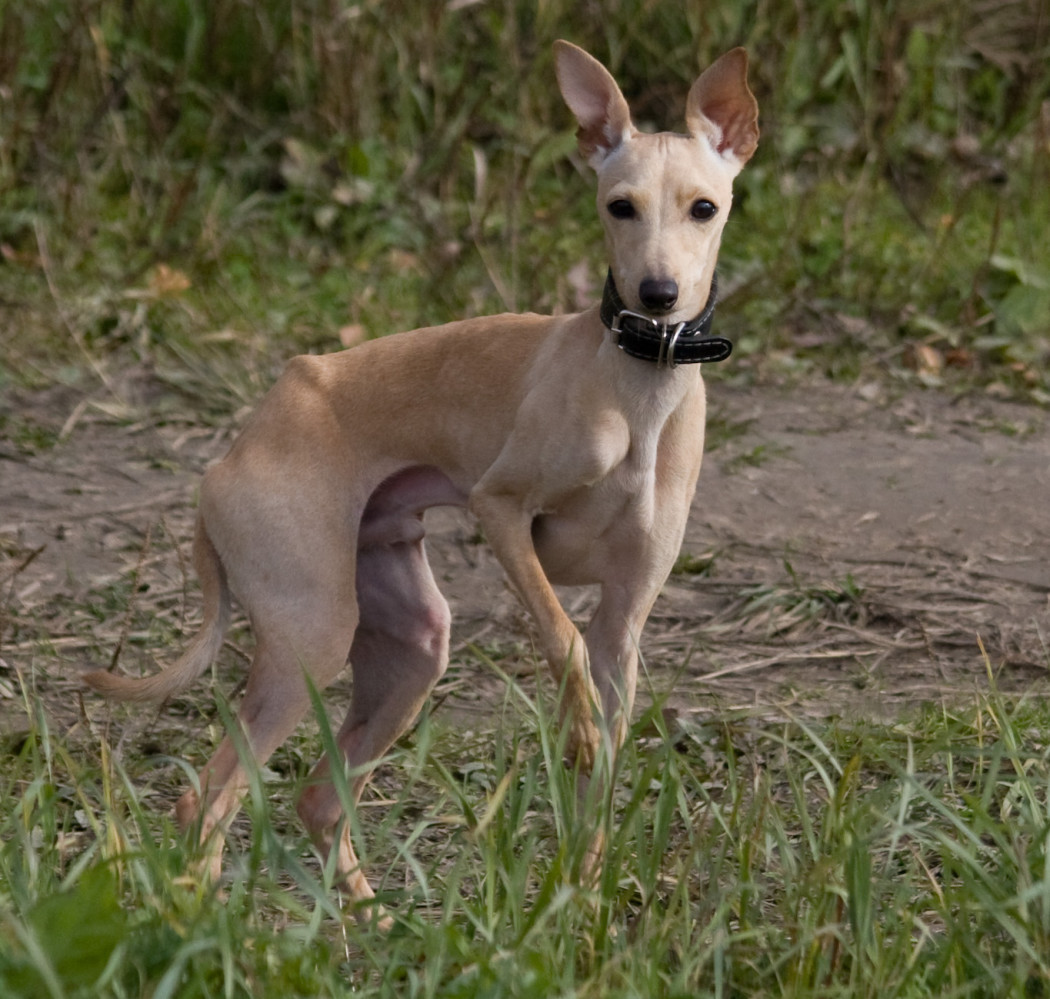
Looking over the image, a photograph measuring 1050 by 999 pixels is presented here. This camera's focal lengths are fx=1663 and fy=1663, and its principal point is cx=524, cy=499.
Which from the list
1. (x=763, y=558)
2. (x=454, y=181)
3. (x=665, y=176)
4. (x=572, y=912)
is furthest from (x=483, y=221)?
(x=572, y=912)

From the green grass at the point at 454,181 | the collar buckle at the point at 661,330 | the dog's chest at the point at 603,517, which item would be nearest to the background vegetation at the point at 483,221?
the green grass at the point at 454,181

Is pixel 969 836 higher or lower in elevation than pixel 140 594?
higher

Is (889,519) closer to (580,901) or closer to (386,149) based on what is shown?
(580,901)

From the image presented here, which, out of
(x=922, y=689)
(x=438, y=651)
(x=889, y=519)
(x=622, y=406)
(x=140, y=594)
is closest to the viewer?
(x=622, y=406)

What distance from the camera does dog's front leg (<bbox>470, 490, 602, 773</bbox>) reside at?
3096 millimetres

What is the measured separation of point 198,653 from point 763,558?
2200mm

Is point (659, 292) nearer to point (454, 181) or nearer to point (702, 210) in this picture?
point (702, 210)

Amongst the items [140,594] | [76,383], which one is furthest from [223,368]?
[140,594]

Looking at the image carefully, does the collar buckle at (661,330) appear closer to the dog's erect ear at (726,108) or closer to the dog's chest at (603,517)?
the dog's chest at (603,517)

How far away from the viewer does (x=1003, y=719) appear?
2.93m

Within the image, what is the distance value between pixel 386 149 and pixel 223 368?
2047 millimetres

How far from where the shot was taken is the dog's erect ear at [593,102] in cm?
341

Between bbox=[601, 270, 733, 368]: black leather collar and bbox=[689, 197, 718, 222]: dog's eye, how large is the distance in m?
0.20

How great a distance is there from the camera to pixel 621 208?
318cm
